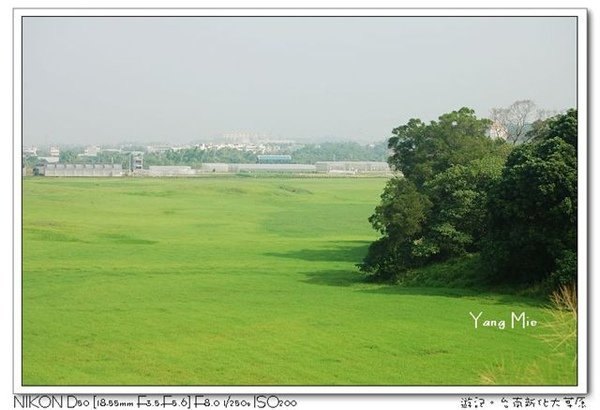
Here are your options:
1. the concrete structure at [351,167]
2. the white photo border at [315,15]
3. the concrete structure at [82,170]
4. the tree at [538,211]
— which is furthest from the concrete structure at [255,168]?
the tree at [538,211]

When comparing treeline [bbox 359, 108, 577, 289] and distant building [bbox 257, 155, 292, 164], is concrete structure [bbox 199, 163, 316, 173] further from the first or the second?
treeline [bbox 359, 108, 577, 289]

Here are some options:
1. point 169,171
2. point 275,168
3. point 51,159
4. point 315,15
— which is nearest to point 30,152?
point 51,159

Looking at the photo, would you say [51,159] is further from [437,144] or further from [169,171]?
[437,144]

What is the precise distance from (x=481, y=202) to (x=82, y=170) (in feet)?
13.5

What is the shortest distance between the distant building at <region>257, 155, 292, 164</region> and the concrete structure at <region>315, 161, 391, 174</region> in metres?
0.30

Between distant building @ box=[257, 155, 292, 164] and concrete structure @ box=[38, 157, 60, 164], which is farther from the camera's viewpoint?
distant building @ box=[257, 155, 292, 164]

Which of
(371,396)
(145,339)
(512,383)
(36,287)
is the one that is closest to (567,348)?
(512,383)

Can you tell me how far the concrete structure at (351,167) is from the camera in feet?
26.3

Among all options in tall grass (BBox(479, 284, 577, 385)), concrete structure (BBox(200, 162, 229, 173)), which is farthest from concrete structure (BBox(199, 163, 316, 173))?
tall grass (BBox(479, 284, 577, 385))

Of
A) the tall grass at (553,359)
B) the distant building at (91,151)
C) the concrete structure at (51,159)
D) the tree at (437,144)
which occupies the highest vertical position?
the tree at (437,144)

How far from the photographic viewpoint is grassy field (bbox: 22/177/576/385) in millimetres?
6523

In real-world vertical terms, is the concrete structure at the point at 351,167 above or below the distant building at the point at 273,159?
below

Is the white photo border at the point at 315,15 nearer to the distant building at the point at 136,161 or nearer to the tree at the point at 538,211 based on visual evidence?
the tree at the point at 538,211

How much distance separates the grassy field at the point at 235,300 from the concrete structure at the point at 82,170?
78 millimetres
